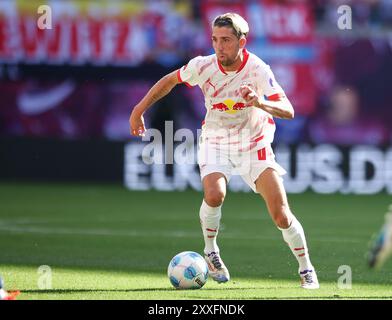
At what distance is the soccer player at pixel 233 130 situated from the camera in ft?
27.8

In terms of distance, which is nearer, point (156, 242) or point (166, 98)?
point (156, 242)

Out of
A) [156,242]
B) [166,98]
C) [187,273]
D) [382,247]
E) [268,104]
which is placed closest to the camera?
[382,247]

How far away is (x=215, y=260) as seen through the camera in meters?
9.00

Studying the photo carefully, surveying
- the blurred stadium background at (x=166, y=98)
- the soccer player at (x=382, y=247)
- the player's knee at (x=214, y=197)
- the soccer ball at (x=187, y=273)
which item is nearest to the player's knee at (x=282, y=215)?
the player's knee at (x=214, y=197)

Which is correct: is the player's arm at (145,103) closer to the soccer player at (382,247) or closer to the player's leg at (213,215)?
the player's leg at (213,215)

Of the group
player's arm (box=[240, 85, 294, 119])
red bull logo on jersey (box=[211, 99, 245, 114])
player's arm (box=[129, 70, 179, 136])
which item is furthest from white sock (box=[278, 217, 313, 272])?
player's arm (box=[129, 70, 179, 136])

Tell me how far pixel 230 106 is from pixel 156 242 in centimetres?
330

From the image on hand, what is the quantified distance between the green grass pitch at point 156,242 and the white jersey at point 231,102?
1.19 metres

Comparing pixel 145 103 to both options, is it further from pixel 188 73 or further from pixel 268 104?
pixel 268 104

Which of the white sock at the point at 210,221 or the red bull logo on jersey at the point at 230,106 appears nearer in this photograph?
the red bull logo on jersey at the point at 230,106

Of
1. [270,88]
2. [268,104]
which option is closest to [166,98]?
[270,88]

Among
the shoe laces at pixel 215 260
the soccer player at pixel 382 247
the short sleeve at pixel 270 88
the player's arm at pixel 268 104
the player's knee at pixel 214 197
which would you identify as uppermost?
the short sleeve at pixel 270 88
